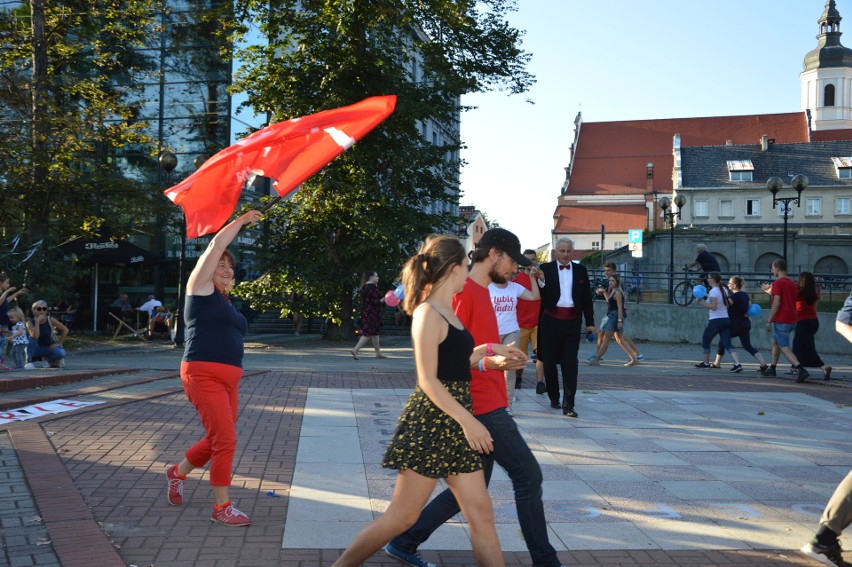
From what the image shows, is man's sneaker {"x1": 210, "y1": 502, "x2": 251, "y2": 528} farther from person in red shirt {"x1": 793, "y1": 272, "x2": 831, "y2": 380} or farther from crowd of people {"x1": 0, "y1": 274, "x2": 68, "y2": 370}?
person in red shirt {"x1": 793, "y1": 272, "x2": 831, "y2": 380}

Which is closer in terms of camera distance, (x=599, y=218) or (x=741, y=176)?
(x=741, y=176)

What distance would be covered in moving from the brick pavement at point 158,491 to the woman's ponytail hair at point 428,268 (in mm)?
1616

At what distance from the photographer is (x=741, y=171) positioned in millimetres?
71500

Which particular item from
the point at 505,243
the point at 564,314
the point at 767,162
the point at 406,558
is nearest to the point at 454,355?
the point at 505,243

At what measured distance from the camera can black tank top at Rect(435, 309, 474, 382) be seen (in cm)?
380

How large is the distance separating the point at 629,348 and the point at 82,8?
648 inches


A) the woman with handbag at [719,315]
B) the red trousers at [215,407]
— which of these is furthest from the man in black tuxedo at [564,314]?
the woman with handbag at [719,315]

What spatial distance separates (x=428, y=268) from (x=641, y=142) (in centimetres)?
9950

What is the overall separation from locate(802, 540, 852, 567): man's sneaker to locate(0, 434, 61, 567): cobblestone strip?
13.4ft

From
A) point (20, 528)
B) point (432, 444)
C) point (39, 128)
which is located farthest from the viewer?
point (39, 128)

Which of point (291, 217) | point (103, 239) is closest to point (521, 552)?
point (291, 217)

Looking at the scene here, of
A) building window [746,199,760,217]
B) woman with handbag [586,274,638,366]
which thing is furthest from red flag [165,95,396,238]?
building window [746,199,760,217]

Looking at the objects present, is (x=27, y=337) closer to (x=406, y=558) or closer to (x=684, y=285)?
(x=406, y=558)

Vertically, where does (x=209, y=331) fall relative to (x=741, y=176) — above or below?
below
